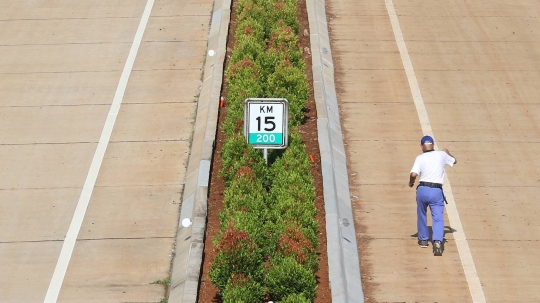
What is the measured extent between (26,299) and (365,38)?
10.1 metres

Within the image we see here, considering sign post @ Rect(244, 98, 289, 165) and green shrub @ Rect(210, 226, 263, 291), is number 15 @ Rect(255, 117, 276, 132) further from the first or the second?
green shrub @ Rect(210, 226, 263, 291)

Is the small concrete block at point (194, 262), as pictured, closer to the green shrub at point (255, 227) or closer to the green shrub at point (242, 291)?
the green shrub at point (255, 227)

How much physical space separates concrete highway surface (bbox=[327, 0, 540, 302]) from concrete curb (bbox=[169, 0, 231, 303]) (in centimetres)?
203

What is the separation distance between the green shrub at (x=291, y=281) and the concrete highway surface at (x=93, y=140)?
1.76 meters

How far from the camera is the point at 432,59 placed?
19.5 meters

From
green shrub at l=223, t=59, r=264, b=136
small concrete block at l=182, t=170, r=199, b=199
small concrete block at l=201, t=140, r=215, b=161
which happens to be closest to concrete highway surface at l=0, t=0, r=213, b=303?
small concrete block at l=182, t=170, r=199, b=199

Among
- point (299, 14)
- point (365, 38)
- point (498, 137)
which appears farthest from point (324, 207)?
point (299, 14)

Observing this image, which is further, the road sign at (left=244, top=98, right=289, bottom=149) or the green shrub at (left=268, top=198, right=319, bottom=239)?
the road sign at (left=244, top=98, right=289, bottom=149)

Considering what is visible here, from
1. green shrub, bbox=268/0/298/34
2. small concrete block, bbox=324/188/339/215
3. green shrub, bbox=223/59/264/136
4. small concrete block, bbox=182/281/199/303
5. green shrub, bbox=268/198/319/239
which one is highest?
green shrub, bbox=268/0/298/34

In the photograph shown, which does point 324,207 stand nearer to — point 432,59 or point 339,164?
point 339,164

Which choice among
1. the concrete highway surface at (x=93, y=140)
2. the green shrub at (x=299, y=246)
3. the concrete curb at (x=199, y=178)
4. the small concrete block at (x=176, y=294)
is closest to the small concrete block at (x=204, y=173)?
the concrete curb at (x=199, y=178)

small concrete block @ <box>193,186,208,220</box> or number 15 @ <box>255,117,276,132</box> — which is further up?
number 15 @ <box>255,117,276,132</box>

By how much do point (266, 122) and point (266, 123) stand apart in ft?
0.07

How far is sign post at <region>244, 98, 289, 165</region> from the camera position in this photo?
14188 mm
